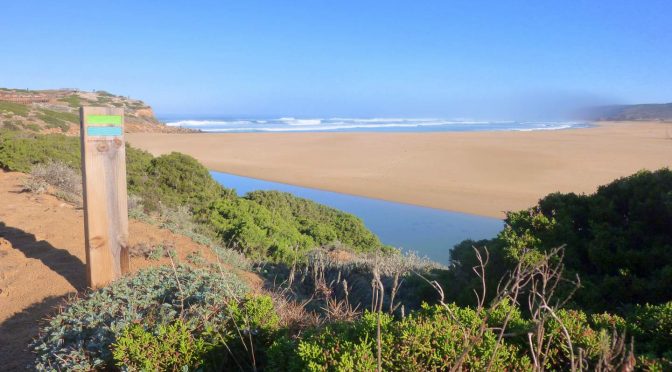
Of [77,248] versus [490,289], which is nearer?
[490,289]

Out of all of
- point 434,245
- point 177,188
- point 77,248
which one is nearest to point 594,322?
point 77,248

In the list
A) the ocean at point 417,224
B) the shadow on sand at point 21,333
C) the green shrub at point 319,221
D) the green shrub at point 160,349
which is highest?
the green shrub at point 160,349

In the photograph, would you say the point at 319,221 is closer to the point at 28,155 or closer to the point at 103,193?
the point at 28,155

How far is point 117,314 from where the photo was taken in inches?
139

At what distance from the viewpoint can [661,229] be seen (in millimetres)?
4816

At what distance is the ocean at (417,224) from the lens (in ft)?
39.9

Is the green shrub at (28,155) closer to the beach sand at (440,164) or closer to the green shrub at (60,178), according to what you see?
the green shrub at (60,178)

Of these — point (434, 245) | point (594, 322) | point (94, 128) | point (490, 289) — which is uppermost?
point (94, 128)

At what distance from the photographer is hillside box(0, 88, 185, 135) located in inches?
1218

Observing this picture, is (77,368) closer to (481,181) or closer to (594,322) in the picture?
(594,322)

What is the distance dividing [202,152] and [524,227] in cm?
2865

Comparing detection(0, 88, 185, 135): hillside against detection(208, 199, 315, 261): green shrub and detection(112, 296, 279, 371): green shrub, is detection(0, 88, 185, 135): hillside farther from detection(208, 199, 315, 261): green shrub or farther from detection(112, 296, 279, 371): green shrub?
detection(112, 296, 279, 371): green shrub

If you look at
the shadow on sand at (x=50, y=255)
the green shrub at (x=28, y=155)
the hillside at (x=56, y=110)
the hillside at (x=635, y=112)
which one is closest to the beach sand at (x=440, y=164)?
the hillside at (x=56, y=110)

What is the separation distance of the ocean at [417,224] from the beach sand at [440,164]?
0.76 metres
